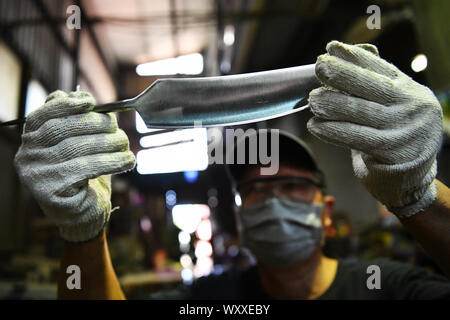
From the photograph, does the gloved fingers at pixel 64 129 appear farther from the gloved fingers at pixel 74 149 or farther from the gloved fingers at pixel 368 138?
the gloved fingers at pixel 368 138

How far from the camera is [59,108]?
0.72 meters

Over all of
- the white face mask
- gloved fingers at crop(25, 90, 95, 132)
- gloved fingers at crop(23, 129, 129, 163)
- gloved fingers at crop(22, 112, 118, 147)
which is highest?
gloved fingers at crop(25, 90, 95, 132)

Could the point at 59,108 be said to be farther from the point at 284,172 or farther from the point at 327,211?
the point at 327,211

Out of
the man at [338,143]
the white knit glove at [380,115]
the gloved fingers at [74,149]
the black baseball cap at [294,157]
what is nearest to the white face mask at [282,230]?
the black baseball cap at [294,157]

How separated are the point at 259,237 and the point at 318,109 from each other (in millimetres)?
626

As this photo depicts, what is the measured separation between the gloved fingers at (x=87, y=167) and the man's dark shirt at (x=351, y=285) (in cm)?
62

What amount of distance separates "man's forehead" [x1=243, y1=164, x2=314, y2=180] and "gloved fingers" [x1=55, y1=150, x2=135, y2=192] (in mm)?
599

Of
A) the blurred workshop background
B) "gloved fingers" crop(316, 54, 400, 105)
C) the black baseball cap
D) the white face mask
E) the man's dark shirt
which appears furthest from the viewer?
the blurred workshop background

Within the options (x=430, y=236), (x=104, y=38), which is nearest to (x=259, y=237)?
(x=430, y=236)

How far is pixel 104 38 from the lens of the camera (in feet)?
7.73

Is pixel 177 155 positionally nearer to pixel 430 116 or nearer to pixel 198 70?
pixel 198 70

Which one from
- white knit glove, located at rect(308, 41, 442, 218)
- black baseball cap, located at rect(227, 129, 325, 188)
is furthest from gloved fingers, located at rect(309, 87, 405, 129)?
black baseball cap, located at rect(227, 129, 325, 188)

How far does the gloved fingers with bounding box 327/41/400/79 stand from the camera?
0.65 m

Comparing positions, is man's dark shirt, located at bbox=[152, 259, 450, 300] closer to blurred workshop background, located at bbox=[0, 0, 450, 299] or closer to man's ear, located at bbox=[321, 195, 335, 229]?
man's ear, located at bbox=[321, 195, 335, 229]
